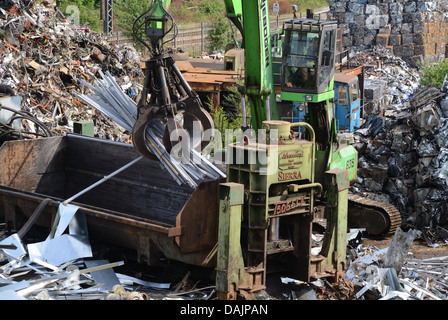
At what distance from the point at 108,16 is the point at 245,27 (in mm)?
21982

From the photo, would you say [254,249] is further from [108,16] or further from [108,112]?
[108,16]

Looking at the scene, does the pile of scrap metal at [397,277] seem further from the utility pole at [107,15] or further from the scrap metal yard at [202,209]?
the utility pole at [107,15]

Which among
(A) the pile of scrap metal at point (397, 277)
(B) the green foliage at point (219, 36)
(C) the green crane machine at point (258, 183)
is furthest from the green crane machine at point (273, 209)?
(B) the green foliage at point (219, 36)

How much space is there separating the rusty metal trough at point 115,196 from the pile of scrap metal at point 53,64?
400 centimetres

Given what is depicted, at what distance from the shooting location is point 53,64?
17172mm

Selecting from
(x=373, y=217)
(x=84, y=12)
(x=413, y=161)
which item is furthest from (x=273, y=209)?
(x=84, y=12)

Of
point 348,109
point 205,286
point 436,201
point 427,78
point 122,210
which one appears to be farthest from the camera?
point 427,78

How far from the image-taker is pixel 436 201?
13977 millimetres

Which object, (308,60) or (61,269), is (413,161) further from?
(61,269)

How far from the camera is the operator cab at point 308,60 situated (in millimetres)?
10023

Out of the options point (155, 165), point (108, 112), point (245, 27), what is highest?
point (245, 27)

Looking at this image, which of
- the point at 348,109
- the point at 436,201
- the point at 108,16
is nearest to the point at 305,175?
the point at 436,201

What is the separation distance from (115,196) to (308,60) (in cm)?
368

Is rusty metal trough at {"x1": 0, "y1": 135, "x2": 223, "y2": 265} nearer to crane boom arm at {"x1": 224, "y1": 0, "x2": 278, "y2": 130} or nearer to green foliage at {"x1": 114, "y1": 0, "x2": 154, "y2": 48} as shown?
crane boom arm at {"x1": 224, "y1": 0, "x2": 278, "y2": 130}
